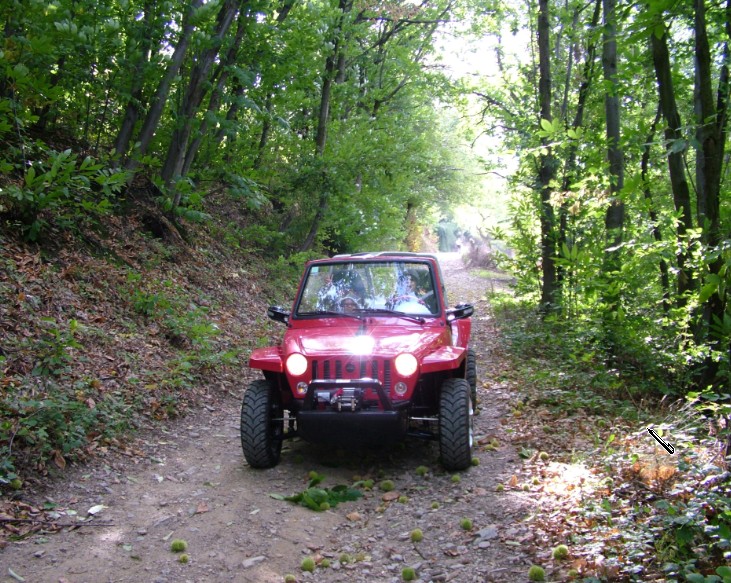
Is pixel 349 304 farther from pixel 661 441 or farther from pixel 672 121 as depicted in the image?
pixel 672 121

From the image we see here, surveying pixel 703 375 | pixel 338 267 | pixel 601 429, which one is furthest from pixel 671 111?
pixel 338 267

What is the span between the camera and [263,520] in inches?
178

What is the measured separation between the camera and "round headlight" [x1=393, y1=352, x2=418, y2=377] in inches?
205

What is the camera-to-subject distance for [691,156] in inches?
533

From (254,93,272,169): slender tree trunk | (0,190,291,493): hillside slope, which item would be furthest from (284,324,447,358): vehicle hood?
(254,93,272,169): slender tree trunk

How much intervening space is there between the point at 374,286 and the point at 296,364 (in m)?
1.44

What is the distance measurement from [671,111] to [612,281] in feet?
6.88

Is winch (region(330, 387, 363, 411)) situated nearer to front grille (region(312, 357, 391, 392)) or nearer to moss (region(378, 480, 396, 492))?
front grille (region(312, 357, 391, 392))

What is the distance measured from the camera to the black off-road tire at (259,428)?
536 cm

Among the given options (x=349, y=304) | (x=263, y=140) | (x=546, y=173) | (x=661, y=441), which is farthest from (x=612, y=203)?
(x=263, y=140)

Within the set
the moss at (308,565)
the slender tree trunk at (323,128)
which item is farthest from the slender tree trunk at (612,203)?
the slender tree trunk at (323,128)

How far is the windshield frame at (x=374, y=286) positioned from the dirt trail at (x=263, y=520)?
133 centimetres

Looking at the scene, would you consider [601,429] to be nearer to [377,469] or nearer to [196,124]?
[377,469]

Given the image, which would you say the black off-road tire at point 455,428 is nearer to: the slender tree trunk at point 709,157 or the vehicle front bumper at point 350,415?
the vehicle front bumper at point 350,415
